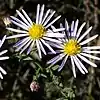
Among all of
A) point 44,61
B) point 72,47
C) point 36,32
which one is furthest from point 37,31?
point 44,61

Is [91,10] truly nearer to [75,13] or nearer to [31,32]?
[75,13]

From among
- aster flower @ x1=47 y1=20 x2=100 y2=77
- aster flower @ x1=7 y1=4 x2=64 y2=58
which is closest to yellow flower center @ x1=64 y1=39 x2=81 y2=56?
aster flower @ x1=47 y1=20 x2=100 y2=77

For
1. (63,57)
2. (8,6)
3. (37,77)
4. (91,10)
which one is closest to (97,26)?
(91,10)

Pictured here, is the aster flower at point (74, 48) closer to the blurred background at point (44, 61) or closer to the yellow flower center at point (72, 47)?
the yellow flower center at point (72, 47)

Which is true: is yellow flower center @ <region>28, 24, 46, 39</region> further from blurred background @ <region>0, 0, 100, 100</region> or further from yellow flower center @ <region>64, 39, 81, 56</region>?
blurred background @ <region>0, 0, 100, 100</region>

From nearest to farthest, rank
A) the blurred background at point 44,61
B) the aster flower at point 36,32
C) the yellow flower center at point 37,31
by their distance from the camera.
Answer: the aster flower at point 36,32 → the yellow flower center at point 37,31 → the blurred background at point 44,61

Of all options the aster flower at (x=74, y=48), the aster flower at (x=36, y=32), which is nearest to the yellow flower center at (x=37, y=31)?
the aster flower at (x=36, y=32)
